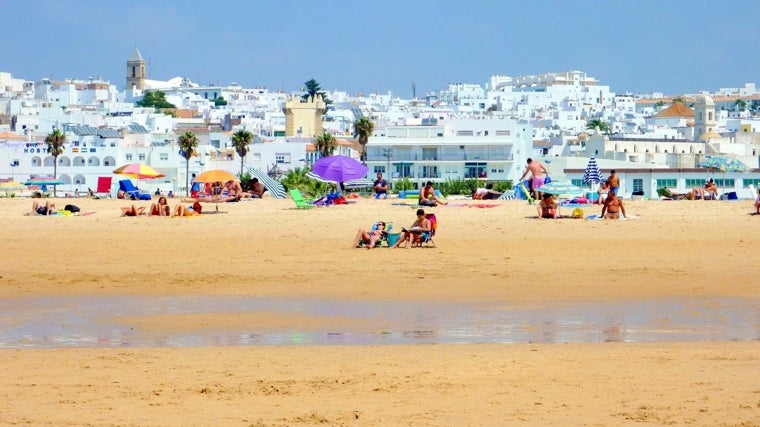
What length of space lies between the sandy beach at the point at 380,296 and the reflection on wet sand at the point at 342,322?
171 mm

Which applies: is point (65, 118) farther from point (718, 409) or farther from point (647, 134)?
point (718, 409)

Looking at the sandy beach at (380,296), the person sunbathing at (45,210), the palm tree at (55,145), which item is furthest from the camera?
the palm tree at (55,145)

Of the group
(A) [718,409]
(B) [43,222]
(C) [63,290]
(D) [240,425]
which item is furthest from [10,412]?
(B) [43,222]

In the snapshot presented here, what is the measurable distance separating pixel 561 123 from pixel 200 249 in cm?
10979

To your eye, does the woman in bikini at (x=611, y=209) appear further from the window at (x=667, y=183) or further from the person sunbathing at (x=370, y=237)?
the window at (x=667, y=183)

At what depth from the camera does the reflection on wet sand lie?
11.2m

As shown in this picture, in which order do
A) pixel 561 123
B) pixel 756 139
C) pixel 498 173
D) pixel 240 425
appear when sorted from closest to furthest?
pixel 240 425 < pixel 498 173 < pixel 756 139 < pixel 561 123

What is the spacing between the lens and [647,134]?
108250 millimetres

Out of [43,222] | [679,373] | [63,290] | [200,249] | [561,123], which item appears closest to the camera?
[679,373]

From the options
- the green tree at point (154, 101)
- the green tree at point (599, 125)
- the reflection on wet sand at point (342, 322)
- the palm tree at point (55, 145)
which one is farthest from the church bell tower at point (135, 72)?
the reflection on wet sand at point (342, 322)

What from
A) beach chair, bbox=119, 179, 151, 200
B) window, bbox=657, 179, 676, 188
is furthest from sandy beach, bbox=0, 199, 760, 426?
window, bbox=657, 179, 676, 188

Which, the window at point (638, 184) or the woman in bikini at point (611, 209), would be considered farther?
the window at point (638, 184)

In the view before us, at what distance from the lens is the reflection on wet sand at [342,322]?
11250 millimetres

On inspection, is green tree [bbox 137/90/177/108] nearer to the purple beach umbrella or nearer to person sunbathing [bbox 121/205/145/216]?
the purple beach umbrella
